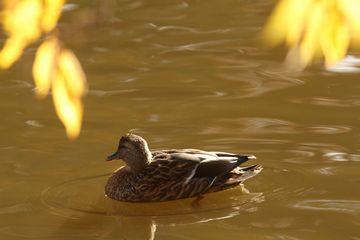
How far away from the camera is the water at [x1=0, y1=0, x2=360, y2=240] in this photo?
22.0 ft

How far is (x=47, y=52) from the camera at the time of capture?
8.93 ft

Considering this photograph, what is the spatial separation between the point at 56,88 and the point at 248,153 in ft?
17.2

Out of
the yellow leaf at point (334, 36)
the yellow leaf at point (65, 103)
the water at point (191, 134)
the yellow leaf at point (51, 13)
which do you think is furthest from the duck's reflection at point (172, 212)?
the yellow leaf at point (334, 36)

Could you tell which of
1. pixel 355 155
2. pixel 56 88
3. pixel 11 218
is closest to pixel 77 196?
pixel 11 218

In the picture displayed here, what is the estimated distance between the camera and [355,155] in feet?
25.3

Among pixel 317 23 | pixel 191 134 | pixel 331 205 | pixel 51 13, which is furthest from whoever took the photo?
pixel 191 134

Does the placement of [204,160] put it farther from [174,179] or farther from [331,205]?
[331,205]

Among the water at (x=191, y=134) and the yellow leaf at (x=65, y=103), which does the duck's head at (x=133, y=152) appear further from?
the yellow leaf at (x=65, y=103)

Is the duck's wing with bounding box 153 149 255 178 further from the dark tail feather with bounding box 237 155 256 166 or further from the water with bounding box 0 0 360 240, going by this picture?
the water with bounding box 0 0 360 240

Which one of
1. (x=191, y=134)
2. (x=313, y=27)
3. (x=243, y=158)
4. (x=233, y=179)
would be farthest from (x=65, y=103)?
(x=191, y=134)

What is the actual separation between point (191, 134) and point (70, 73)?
18.3 feet

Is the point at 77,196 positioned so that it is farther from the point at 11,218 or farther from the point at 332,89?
the point at 332,89

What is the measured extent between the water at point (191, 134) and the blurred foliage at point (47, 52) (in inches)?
146

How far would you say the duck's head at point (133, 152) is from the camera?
24.5 feet
